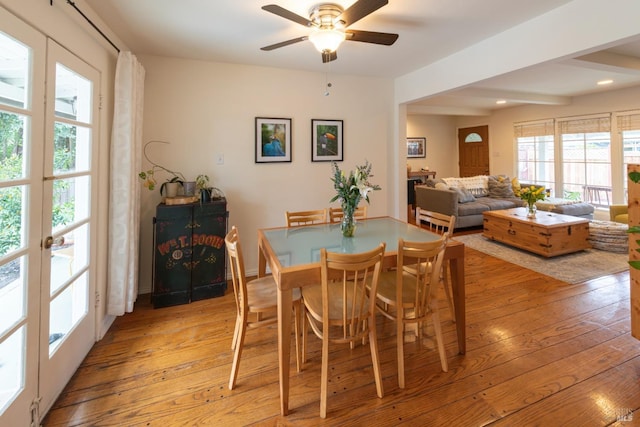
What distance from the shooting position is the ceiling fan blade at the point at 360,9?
163 centimetres

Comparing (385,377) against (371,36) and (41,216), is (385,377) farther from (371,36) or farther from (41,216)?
(371,36)

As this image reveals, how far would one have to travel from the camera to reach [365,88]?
12.8 ft

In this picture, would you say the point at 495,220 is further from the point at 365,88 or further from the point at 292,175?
the point at 292,175

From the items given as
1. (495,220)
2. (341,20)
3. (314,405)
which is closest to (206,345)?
(314,405)

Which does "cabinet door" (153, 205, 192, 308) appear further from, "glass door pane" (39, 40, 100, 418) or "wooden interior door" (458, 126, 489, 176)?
"wooden interior door" (458, 126, 489, 176)

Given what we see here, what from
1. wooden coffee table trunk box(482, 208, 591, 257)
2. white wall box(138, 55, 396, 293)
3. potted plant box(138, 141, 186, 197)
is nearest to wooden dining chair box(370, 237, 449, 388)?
white wall box(138, 55, 396, 293)

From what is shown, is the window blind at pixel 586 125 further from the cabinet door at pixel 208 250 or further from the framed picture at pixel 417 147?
the cabinet door at pixel 208 250

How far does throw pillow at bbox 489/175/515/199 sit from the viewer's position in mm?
6258

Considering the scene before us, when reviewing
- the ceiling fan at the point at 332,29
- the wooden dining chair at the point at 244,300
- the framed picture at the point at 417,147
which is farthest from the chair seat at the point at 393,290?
the framed picture at the point at 417,147

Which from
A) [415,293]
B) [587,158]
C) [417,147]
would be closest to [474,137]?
[417,147]

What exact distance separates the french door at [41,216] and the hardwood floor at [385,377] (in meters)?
0.32

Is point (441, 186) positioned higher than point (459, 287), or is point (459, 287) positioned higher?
point (441, 186)

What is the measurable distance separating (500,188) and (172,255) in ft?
20.8

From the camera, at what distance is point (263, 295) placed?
78.9 inches
